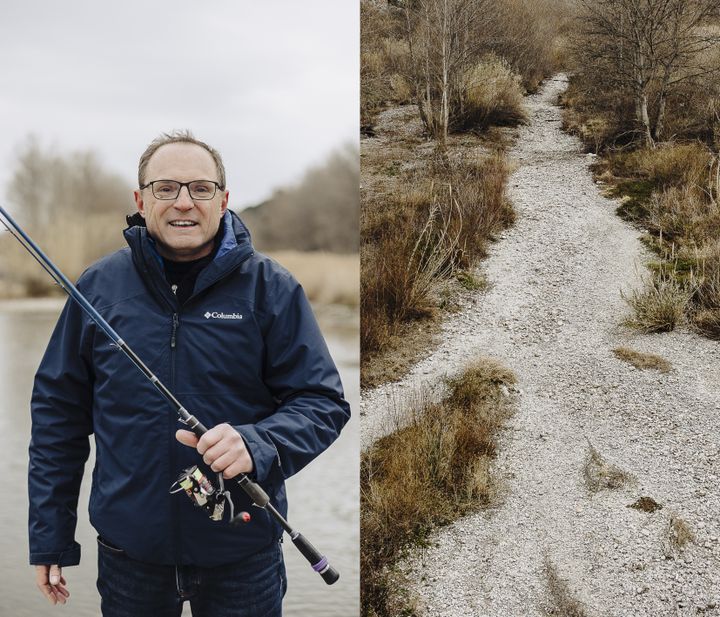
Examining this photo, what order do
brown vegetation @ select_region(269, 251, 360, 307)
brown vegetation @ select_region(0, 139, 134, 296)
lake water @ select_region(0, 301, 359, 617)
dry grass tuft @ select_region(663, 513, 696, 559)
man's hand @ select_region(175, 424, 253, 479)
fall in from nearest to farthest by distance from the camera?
man's hand @ select_region(175, 424, 253, 479), dry grass tuft @ select_region(663, 513, 696, 559), lake water @ select_region(0, 301, 359, 617), brown vegetation @ select_region(0, 139, 134, 296), brown vegetation @ select_region(269, 251, 360, 307)

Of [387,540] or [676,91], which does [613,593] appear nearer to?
[387,540]

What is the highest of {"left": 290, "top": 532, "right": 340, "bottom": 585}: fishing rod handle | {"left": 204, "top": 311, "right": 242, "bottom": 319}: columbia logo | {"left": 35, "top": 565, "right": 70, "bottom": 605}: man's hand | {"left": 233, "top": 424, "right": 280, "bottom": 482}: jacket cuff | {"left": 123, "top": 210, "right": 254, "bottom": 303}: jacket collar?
{"left": 123, "top": 210, "right": 254, "bottom": 303}: jacket collar

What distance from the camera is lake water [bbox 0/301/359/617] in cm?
187

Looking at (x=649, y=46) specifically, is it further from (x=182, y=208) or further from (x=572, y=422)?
(x=182, y=208)

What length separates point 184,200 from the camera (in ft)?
4.21

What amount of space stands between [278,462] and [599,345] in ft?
3.76

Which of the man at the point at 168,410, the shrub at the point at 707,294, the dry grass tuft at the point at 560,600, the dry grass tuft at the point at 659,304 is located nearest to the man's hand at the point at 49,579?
the man at the point at 168,410

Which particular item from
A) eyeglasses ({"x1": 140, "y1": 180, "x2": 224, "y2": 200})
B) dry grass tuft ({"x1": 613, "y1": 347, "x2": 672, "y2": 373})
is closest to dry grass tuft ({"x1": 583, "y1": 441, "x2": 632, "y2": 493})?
dry grass tuft ({"x1": 613, "y1": 347, "x2": 672, "y2": 373})

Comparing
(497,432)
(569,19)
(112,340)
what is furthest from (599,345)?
(112,340)

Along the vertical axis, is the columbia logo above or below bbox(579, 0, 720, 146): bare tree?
below

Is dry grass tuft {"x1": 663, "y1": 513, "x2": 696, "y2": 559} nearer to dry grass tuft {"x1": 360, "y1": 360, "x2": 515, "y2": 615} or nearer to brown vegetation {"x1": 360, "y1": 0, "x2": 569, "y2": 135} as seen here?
dry grass tuft {"x1": 360, "y1": 360, "x2": 515, "y2": 615}

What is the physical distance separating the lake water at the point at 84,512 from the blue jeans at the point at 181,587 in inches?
28.0

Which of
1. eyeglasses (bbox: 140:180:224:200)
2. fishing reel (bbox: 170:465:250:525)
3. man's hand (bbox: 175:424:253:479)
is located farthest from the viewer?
eyeglasses (bbox: 140:180:224:200)

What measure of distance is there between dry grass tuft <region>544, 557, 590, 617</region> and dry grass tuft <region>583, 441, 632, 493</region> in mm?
251
